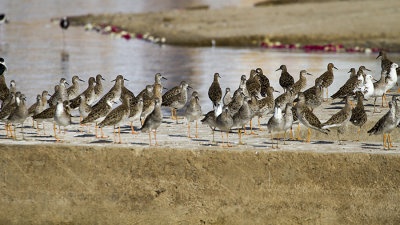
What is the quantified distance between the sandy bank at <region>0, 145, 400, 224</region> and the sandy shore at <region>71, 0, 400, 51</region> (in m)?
28.1

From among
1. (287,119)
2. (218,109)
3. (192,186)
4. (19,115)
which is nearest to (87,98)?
(19,115)

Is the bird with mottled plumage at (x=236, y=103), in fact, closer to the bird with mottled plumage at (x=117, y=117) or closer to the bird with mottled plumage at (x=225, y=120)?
the bird with mottled plumage at (x=225, y=120)

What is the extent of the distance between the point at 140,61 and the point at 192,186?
25898mm

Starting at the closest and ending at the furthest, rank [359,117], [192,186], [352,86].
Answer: [192,186], [359,117], [352,86]

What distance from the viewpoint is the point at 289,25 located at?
50969mm

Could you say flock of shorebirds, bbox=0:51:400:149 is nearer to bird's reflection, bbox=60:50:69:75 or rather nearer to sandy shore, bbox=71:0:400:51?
bird's reflection, bbox=60:50:69:75

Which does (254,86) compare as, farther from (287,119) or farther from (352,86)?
(287,119)

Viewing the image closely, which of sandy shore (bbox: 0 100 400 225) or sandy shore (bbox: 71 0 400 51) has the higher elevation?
sandy shore (bbox: 71 0 400 51)

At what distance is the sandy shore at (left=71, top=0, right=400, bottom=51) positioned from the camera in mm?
46219

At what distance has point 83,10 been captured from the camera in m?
87.0

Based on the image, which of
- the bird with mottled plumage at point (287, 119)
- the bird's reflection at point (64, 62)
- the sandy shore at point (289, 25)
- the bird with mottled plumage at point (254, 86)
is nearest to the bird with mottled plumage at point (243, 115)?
the bird with mottled plumage at point (287, 119)

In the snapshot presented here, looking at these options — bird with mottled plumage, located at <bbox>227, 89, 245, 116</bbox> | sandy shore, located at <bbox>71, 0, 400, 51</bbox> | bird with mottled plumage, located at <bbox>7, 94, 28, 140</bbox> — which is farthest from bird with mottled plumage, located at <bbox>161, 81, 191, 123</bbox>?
sandy shore, located at <bbox>71, 0, 400, 51</bbox>

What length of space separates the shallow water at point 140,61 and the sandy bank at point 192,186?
8.86 meters

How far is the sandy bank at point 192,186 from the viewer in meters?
15.2
